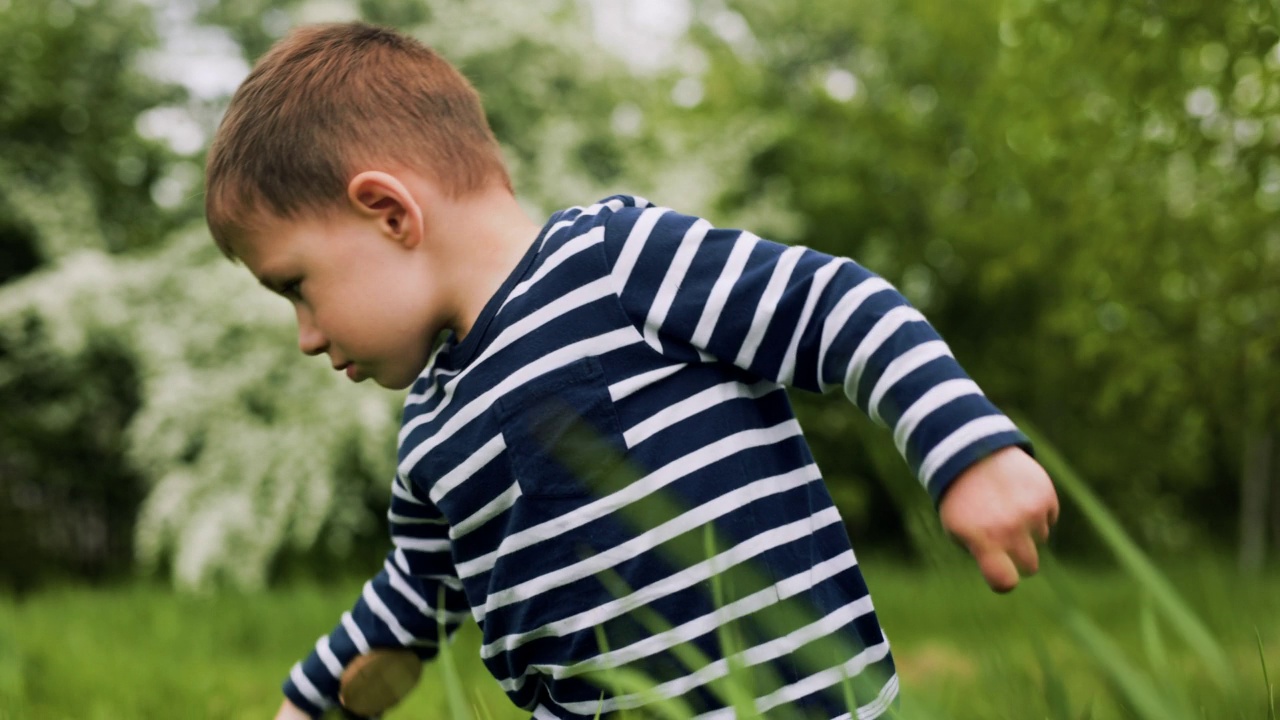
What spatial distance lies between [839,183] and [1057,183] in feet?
12.1

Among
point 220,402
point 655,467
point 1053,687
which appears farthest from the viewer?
point 220,402

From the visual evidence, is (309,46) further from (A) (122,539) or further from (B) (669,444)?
(A) (122,539)

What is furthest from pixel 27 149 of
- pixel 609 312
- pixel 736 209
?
pixel 609 312

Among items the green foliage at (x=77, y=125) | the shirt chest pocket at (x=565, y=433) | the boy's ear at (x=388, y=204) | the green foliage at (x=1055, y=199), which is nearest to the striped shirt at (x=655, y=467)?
the shirt chest pocket at (x=565, y=433)

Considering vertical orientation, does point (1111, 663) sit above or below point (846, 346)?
below

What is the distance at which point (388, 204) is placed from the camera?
127 cm

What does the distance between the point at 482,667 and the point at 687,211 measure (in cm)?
377

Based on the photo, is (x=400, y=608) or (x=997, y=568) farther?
(x=400, y=608)

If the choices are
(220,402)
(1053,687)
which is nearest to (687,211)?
(220,402)

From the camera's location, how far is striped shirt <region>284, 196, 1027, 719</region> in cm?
113

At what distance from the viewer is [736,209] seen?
7516 mm

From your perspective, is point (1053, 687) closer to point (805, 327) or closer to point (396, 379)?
point (805, 327)

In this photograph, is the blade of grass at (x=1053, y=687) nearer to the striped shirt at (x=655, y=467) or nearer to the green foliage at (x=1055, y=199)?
the striped shirt at (x=655, y=467)

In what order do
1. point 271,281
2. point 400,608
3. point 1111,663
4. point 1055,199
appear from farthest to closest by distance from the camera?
point 1055,199 < point 400,608 < point 271,281 < point 1111,663
